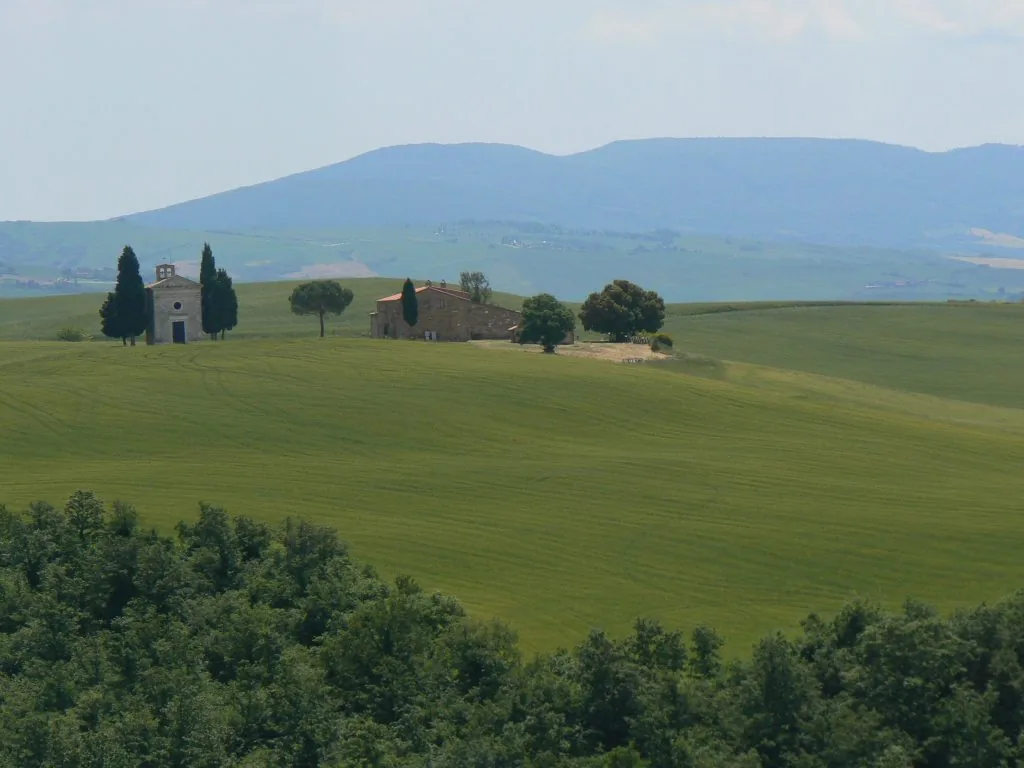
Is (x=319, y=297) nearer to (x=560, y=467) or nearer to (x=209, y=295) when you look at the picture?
(x=209, y=295)

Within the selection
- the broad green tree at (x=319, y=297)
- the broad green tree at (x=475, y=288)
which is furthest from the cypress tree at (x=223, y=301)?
the broad green tree at (x=475, y=288)

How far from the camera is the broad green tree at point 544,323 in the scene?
9481cm

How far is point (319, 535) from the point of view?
47906mm

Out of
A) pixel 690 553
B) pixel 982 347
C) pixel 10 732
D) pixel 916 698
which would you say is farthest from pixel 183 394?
pixel 982 347

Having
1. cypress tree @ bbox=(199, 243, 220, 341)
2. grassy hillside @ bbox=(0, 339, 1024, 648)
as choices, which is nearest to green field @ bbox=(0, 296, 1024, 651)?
grassy hillside @ bbox=(0, 339, 1024, 648)

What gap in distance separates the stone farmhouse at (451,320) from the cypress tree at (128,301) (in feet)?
49.4

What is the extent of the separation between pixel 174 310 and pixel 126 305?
319cm

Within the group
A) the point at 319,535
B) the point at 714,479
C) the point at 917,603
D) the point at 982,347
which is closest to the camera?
the point at 917,603

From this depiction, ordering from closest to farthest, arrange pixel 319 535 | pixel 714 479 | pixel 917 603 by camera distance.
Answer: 1. pixel 917 603
2. pixel 319 535
3. pixel 714 479

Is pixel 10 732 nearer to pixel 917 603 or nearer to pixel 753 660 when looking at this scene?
pixel 753 660

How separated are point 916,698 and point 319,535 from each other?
61.4 ft

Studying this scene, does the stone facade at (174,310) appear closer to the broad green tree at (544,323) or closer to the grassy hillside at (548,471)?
the grassy hillside at (548,471)

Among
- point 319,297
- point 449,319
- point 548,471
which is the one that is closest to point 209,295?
point 319,297

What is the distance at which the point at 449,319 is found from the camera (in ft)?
325
